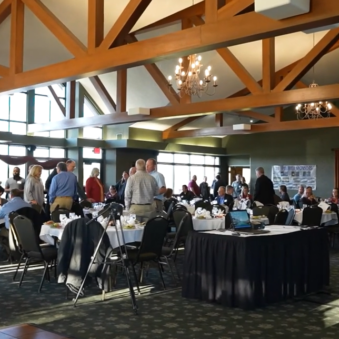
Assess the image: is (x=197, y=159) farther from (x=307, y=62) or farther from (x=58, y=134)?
(x=307, y=62)

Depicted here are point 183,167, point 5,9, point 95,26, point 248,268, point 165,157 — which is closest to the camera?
point 248,268

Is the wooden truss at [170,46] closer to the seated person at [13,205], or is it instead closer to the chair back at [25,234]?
the seated person at [13,205]

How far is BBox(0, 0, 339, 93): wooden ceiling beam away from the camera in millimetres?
4363

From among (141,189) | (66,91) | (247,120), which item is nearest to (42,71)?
(141,189)

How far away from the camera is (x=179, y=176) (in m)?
19.6

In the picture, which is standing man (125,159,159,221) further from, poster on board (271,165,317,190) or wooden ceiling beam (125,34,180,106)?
poster on board (271,165,317,190)

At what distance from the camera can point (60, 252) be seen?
5.29 metres

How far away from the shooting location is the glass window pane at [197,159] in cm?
2009

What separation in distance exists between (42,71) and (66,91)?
903cm

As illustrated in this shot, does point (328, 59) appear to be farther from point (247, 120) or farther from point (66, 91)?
point (66, 91)

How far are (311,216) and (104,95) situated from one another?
22.9 feet

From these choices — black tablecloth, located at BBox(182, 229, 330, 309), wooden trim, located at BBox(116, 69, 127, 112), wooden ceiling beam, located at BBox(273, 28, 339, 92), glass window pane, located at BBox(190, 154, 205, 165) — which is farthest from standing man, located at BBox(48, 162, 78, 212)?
glass window pane, located at BBox(190, 154, 205, 165)

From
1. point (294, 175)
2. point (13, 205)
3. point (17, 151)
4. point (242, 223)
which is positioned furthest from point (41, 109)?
point (242, 223)

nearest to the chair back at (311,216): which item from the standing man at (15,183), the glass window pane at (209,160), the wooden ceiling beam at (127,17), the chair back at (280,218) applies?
the chair back at (280,218)
